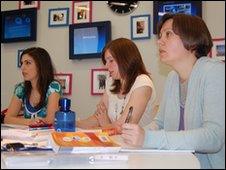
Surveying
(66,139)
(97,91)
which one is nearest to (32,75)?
(97,91)

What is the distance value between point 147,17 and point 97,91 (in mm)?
704

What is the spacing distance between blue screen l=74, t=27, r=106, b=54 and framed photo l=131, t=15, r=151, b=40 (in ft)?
0.80

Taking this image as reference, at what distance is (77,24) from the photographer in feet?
9.24

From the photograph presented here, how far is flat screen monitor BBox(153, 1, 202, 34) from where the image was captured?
243 centimetres

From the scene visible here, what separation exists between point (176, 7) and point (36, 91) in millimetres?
1177

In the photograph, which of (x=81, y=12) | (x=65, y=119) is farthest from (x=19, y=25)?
(x=65, y=119)

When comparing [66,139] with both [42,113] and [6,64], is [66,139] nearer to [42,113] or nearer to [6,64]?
[42,113]

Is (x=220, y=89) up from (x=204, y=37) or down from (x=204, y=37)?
down

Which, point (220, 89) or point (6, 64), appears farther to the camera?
point (6, 64)

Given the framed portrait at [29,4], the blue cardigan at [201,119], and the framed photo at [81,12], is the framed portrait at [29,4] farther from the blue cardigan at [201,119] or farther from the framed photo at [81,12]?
the blue cardigan at [201,119]

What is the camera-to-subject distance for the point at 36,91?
2.24 metres

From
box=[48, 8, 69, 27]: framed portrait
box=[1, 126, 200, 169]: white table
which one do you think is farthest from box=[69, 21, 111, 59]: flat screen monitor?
box=[1, 126, 200, 169]: white table

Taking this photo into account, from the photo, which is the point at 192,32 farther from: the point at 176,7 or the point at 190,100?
the point at 176,7

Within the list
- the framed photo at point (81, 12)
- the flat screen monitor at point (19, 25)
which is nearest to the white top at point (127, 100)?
the framed photo at point (81, 12)
